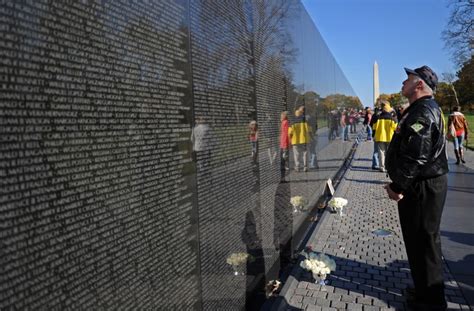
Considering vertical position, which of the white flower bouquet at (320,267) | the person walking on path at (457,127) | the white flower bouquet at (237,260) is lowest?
the white flower bouquet at (320,267)

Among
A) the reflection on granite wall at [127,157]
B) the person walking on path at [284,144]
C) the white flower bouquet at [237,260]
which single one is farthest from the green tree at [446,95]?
the reflection on granite wall at [127,157]

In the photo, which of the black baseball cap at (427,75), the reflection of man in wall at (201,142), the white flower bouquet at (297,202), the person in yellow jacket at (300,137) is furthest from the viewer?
the person in yellow jacket at (300,137)

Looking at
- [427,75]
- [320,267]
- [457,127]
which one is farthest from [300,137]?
[457,127]

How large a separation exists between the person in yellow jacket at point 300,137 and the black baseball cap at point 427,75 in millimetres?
1956

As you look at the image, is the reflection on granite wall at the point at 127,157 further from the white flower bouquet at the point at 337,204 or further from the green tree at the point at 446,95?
the green tree at the point at 446,95

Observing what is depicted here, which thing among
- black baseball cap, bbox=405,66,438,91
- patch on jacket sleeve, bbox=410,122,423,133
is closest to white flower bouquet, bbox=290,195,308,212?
patch on jacket sleeve, bbox=410,122,423,133

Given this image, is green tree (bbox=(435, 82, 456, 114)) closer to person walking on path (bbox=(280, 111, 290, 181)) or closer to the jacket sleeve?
person walking on path (bbox=(280, 111, 290, 181))

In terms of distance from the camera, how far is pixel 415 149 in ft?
11.8

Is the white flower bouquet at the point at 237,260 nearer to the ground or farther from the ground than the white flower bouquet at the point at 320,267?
farther from the ground

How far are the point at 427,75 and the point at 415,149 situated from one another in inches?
33.4

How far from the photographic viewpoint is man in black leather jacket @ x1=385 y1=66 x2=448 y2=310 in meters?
3.61

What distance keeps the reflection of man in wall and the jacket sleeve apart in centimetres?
185

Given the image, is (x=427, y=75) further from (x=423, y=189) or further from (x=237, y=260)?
(x=237, y=260)

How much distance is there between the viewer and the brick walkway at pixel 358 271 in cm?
398
